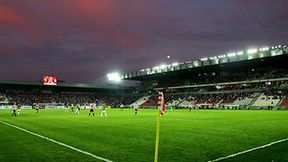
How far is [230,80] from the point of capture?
95938 mm

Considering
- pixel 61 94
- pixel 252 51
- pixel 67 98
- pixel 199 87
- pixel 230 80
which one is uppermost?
pixel 252 51

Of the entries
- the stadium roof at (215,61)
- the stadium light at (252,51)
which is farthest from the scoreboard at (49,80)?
the stadium light at (252,51)

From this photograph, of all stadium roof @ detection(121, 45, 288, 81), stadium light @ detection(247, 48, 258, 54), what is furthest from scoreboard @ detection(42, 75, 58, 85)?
stadium light @ detection(247, 48, 258, 54)

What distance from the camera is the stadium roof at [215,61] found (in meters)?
76.2

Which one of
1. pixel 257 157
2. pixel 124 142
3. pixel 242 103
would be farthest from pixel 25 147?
pixel 242 103

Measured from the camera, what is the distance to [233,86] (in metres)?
95.5

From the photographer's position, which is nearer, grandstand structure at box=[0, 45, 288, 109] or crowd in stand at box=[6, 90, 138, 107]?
grandstand structure at box=[0, 45, 288, 109]

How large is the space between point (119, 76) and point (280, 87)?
2512 inches

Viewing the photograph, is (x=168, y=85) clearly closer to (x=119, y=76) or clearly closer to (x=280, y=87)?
(x=119, y=76)

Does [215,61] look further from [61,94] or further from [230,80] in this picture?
[61,94]

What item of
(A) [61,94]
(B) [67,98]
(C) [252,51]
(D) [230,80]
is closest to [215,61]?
(D) [230,80]

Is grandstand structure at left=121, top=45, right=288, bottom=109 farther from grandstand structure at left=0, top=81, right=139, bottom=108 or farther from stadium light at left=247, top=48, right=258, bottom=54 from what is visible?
grandstand structure at left=0, top=81, right=139, bottom=108

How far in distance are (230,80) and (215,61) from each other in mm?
9316

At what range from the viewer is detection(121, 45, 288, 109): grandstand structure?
258 feet
